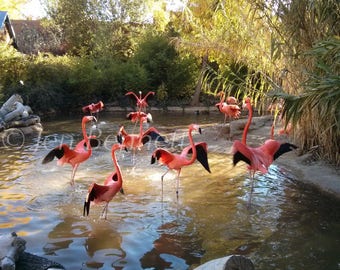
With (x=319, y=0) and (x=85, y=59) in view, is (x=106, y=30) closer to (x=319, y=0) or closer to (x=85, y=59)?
(x=85, y=59)

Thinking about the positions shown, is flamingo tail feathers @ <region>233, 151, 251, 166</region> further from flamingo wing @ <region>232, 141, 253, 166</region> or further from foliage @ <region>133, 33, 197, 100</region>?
foliage @ <region>133, 33, 197, 100</region>

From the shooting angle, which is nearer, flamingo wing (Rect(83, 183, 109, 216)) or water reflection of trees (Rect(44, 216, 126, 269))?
water reflection of trees (Rect(44, 216, 126, 269))

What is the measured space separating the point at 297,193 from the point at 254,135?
4.09m

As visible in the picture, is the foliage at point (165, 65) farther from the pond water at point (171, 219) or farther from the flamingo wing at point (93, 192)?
the flamingo wing at point (93, 192)

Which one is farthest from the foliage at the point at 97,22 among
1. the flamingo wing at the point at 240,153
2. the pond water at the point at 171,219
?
the flamingo wing at the point at 240,153

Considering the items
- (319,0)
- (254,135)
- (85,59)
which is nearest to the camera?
(319,0)

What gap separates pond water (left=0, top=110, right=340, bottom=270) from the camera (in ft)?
13.4

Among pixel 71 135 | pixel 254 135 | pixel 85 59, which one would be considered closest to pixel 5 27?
pixel 85 59

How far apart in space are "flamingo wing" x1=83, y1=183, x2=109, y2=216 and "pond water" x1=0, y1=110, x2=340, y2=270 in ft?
1.07

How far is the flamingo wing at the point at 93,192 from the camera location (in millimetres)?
4516

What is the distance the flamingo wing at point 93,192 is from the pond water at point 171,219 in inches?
12.9

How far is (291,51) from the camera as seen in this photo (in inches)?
275

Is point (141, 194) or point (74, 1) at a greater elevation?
point (74, 1)

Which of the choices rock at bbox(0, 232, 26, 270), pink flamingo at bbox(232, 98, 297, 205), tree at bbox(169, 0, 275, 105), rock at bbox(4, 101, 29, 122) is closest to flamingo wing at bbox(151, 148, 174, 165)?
pink flamingo at bbox(232, 98, 297, 205)
